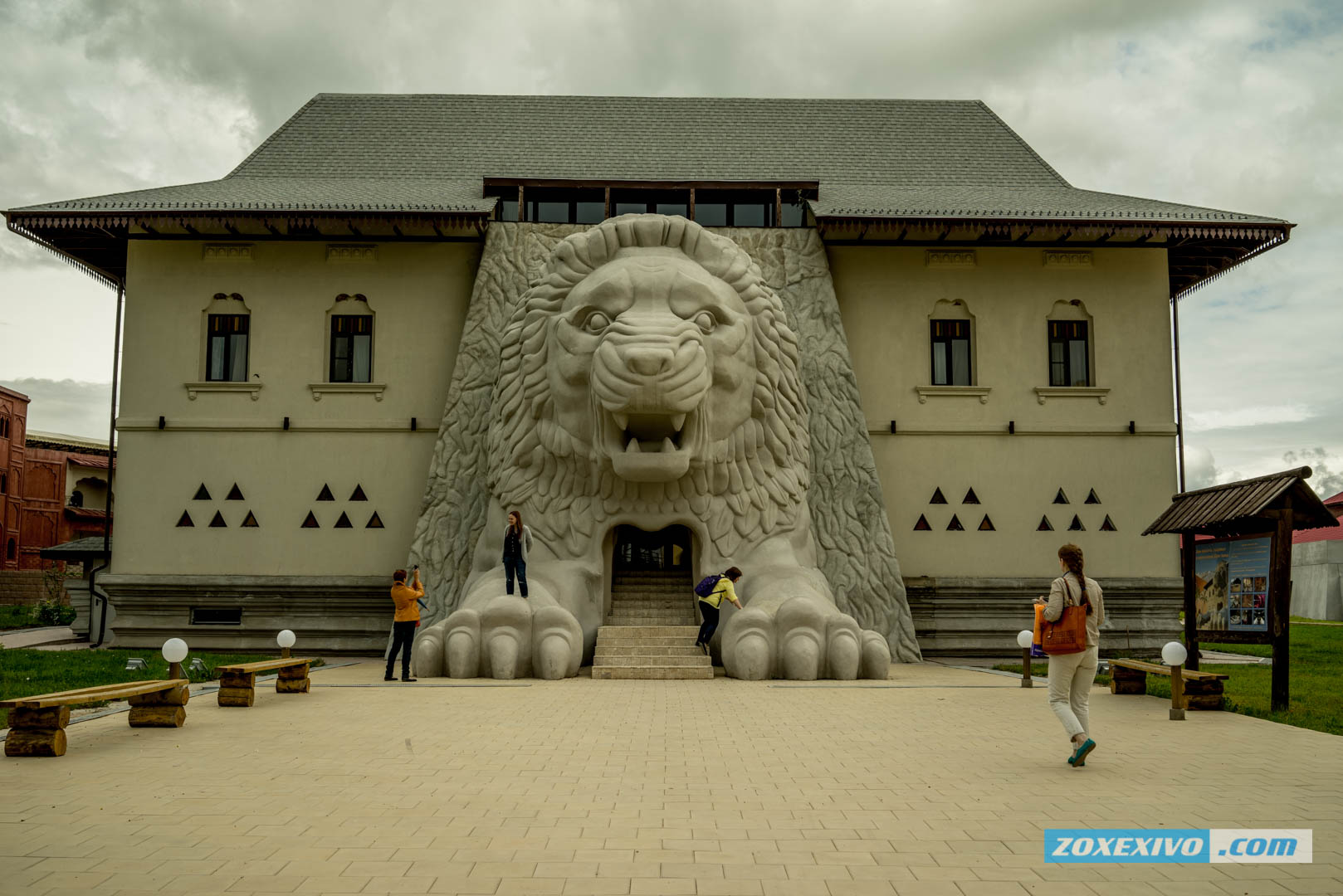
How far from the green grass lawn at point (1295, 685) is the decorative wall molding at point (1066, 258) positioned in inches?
238

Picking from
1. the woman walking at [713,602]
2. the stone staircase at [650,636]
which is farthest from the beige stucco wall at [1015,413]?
the woman walking at [713,602]

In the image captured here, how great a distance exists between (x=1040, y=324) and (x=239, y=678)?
12234 millimetres

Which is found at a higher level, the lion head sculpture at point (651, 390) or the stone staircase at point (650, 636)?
the lion head sculpture at point (651, 390)

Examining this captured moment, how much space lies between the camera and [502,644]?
10.4 m

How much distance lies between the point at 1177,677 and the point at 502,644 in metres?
6.08

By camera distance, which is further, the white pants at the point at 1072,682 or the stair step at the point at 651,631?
the stair step at the point at 651,631

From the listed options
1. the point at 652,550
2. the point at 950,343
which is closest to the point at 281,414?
the point at 652,550

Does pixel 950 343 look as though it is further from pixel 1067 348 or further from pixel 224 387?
pixel 224 387

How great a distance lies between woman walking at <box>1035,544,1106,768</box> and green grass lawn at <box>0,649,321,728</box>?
6.99m

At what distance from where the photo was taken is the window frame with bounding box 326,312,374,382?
15.6 meters

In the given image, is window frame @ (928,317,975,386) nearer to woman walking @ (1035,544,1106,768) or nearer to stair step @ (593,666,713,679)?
stair step @ (593,666,713,679)

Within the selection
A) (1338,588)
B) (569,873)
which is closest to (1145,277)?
(569,873)

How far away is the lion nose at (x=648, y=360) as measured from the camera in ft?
34.2

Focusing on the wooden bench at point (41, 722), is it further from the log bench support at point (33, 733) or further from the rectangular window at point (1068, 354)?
the rectangular window at point (1068, 354)
